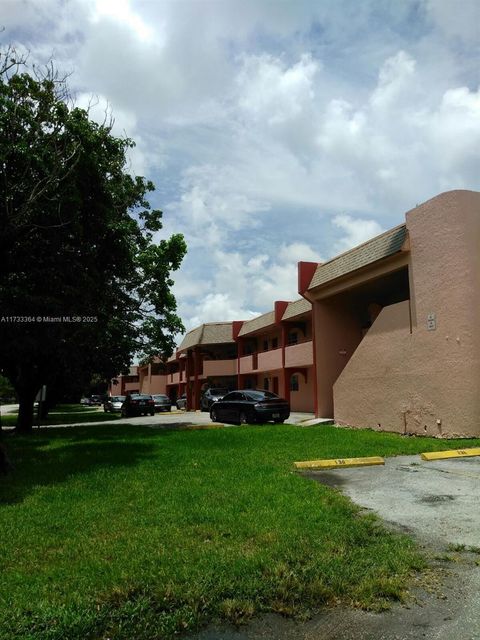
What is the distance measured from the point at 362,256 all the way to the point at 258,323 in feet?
58.8

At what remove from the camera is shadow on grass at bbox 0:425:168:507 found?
28.4 feet

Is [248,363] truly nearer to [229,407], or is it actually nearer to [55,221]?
[229,407]

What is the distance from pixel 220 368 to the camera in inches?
1601

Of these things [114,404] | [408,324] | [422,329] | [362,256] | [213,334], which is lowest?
[114,404]

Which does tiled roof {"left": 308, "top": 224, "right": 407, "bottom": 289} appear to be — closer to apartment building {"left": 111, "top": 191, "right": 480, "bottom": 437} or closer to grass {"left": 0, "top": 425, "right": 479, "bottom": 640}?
apartment building {"left": 111, "top": 191, "right": 480, "bottom": 437}

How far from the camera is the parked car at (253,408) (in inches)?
838

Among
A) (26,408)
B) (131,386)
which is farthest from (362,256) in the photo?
(131,386)

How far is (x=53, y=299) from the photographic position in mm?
11867

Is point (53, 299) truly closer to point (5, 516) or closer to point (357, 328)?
point (5, 516)

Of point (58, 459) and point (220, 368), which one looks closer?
point (58, 459)

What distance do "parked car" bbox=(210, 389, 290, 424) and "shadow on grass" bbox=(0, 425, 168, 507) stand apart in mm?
6313

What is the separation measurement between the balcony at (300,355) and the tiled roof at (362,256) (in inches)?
237

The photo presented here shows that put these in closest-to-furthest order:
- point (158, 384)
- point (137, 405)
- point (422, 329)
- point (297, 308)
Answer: point (422, 329) < point (297, 308) < point (137, 405) < point (158, 384)

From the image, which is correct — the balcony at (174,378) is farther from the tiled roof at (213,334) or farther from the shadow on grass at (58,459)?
the shadow on grass at (58,459)
